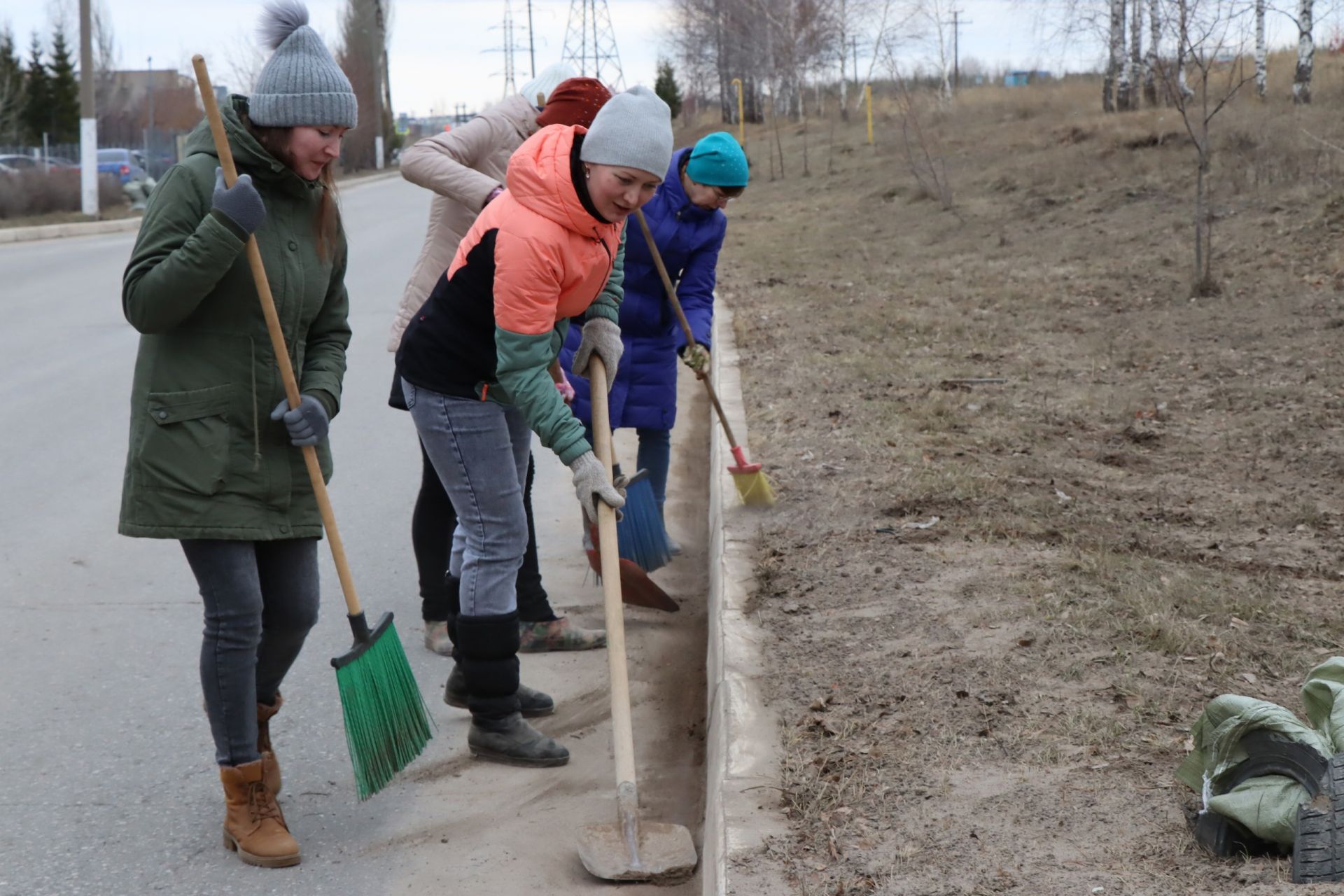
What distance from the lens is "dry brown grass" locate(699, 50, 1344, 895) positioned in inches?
112

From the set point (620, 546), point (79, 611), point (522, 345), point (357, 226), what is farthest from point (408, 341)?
point (357, 226)

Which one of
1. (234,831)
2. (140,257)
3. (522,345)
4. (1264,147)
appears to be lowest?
(234,831)

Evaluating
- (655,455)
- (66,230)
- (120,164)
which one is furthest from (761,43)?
(655,455)

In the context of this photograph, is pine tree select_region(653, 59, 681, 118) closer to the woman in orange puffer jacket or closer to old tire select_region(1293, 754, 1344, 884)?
the woman in orange puffer jacket

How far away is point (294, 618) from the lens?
10.3 ft

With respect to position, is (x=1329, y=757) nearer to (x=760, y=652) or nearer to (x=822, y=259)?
(x=760, y=652)

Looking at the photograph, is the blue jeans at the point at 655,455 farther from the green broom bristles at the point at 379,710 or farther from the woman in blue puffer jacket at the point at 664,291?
the green broom bristles at the point at 379,710

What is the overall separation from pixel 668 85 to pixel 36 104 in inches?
980

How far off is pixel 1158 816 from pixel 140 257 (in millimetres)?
2386

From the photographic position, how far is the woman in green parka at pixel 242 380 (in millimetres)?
Result: 2803

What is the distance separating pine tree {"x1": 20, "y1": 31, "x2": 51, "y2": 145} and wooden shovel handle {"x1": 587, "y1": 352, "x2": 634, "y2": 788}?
51388 mm

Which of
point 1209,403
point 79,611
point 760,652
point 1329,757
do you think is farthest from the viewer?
point 1209,403

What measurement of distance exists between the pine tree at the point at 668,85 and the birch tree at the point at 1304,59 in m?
38.4

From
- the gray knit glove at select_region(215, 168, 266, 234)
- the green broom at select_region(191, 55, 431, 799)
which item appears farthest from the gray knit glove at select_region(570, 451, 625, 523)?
the gray knit glove at select_region(215, 168, 266, 234)
